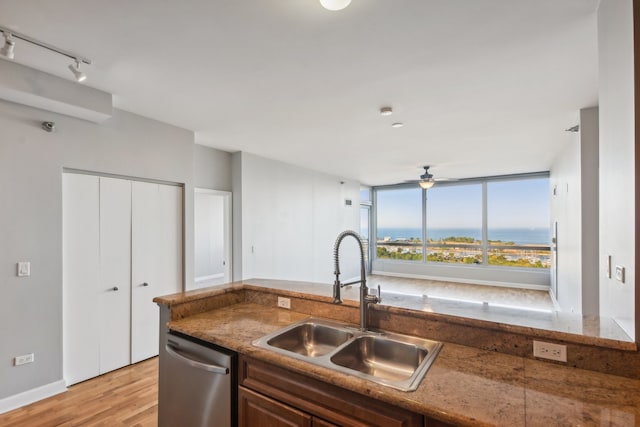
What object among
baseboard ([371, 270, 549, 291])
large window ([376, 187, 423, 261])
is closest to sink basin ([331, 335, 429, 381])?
baseboard ([371, 270, 549, 291])

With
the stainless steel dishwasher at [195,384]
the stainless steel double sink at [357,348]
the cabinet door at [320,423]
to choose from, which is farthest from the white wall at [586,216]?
the stainless steel dishwasher at [195,384]

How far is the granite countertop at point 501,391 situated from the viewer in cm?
94

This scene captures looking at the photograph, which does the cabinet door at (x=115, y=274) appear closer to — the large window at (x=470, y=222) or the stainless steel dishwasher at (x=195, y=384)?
the stainless steel dishwasher at (x=195, y=384)

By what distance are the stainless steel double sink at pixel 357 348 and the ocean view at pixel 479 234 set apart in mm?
7172

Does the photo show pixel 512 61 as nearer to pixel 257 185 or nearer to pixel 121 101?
pixel 121 101

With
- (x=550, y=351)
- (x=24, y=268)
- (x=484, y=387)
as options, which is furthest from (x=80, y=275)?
(x=550, y=351)

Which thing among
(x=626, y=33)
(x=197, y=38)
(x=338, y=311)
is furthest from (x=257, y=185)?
(x=626, y=33)

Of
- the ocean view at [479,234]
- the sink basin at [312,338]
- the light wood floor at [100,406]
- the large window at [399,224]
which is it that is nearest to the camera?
the sink basin at [312,338]

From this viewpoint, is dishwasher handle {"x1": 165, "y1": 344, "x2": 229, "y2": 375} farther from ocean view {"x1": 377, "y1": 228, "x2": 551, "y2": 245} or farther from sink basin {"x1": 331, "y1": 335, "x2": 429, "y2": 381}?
ocean view {"x1": 377, "y1": 228, "x2": 551, "y2": 245}

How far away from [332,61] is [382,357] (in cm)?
202

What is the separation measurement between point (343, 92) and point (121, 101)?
2173 mm

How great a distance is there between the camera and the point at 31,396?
2584 millimetres

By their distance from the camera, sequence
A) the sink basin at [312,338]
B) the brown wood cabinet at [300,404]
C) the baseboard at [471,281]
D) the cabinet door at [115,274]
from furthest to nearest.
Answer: the baseboard at [471,281] < the cabinet door at [115,274] < the sink basin at [312,338] < the brown wood cabinet at [300,404]

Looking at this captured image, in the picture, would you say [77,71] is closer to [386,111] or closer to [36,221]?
[36,221]
